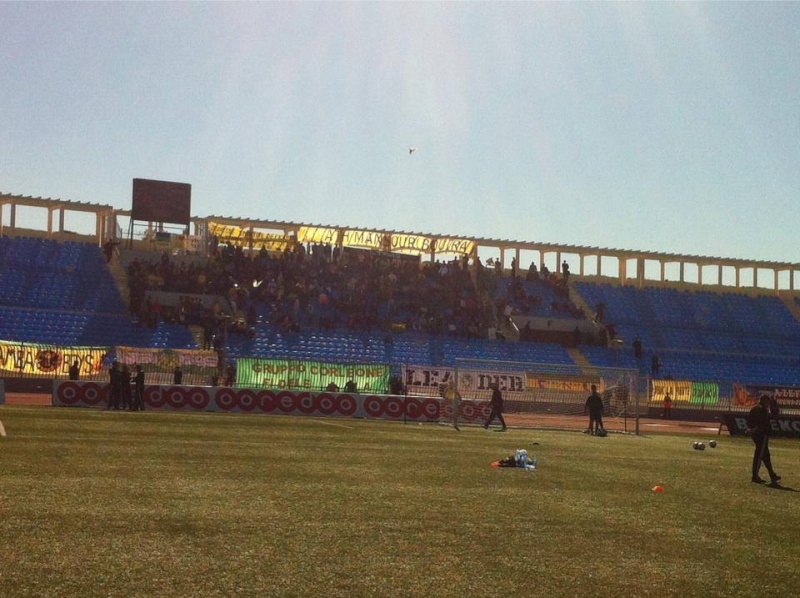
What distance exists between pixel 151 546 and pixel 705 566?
5736 millimetres

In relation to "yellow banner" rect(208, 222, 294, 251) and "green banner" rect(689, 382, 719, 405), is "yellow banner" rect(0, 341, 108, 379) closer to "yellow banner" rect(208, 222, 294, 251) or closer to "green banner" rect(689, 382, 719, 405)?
"yellow banner" rect(208, 222, 294, 251)

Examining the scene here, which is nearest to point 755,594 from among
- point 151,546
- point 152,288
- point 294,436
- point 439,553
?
point 439,553

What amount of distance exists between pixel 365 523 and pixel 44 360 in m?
33.2

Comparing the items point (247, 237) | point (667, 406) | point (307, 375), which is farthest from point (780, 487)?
point (247, 237)

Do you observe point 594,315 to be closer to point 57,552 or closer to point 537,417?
point 537,417

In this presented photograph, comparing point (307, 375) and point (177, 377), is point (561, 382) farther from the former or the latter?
point (177, 377)

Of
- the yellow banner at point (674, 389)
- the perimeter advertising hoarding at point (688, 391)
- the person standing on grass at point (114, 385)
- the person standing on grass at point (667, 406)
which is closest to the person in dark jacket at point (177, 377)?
the person standing on grass at point (114, 385)

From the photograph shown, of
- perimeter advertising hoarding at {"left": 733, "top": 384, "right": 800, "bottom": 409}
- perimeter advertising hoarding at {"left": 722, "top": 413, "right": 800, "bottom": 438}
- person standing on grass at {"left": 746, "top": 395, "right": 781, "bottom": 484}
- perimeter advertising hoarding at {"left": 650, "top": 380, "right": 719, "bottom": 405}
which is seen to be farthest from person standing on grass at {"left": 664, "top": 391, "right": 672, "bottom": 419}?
person standing on grass at {"left": 746, "top": 395, "right": 781, "bottom": 484}

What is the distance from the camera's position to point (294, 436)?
82.8 ft

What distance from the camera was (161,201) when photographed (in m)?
60.1

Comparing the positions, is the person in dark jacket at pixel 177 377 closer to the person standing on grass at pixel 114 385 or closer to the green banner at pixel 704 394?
the person standing on grass at pixel 114 385

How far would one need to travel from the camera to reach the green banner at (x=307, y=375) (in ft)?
140

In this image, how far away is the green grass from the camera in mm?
9086

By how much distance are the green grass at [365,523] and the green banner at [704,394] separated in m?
29.4
